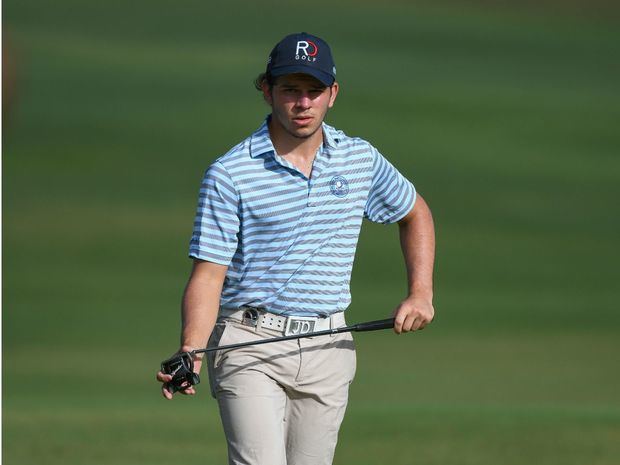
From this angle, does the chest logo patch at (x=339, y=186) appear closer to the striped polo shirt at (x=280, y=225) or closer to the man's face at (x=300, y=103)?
the striped polo shirt at (x=280, y=225)

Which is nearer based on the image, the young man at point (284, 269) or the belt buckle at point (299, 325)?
the young man at point (284, 269)

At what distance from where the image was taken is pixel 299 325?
14.9 ft

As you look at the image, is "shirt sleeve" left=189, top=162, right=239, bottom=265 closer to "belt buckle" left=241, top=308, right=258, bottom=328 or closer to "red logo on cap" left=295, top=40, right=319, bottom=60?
"belt buckle" left=241, top=308, right=258, bottom=328

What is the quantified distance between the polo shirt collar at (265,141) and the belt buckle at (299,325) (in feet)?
1.72

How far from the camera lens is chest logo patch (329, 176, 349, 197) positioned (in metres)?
4.55

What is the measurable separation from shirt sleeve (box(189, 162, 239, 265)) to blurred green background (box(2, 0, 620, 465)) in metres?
4.06

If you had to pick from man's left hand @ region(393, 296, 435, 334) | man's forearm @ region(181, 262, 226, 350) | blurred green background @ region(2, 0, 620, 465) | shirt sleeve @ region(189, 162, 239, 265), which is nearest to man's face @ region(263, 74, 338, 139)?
shirt sleeve @ region(189, 162, 239, 265)

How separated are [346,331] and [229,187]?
0.61 meters

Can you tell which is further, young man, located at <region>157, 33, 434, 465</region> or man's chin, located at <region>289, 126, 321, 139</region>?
man's chin, located at <region>289, 126, 321, 139</region>

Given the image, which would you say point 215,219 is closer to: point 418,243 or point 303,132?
point 303,132

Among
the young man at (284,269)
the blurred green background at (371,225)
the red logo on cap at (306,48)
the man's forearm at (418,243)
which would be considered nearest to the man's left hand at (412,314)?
the young man at (284,269)

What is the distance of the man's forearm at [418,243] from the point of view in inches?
189

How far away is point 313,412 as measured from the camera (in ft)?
15.1

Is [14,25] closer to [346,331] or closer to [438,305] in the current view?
[438,305]
